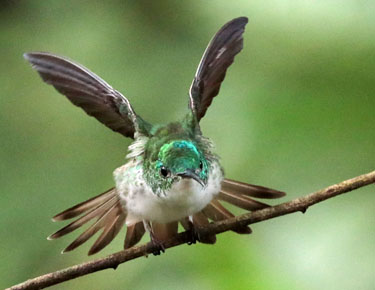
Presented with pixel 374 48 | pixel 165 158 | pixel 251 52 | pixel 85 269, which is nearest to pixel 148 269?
pixel 165 158

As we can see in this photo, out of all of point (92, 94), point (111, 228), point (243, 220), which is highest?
point (92, 94)

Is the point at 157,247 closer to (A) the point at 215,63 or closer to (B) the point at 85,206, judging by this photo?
(B) the point at 85,206

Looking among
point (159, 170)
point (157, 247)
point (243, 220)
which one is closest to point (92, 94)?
point (159, 170)

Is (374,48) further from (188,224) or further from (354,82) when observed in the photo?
(188,224)

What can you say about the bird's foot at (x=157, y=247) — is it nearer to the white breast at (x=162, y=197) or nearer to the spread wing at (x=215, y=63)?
the white breast at (x=162, y=197)

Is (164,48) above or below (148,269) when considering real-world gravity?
above

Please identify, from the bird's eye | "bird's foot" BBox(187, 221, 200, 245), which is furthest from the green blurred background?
the bird's eye

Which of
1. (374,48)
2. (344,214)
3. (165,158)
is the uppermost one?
(374,48)
